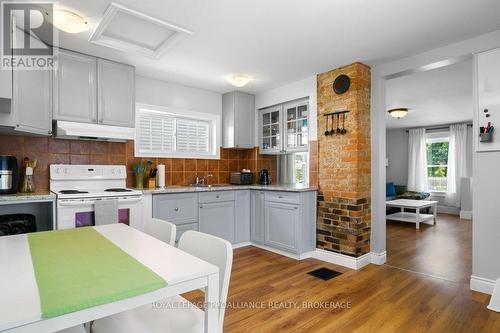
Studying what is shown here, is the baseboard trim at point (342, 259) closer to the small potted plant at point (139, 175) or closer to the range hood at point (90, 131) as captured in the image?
the small potted plant at point (139, 175)

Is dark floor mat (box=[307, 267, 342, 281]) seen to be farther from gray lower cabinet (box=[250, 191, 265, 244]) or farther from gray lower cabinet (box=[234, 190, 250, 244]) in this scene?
gray lower cabinet (box=[234, 190, 250, 244])

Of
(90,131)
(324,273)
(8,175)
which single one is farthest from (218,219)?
(8,175)

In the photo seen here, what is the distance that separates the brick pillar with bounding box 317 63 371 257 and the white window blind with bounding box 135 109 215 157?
72.2 inches

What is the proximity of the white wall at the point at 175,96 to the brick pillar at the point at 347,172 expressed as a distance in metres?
1.74

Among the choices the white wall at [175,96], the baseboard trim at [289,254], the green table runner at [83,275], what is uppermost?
the white wall at [175,96]

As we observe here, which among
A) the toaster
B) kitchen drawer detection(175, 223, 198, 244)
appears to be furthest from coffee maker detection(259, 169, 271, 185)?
kitchen drawer detection(175, 223, 198, 244)

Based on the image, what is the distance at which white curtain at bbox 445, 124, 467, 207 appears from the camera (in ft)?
22.4

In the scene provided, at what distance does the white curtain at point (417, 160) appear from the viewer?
297 inches

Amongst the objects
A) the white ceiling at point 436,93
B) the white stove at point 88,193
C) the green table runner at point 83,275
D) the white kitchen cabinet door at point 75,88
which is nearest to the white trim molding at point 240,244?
the white stove at point 88,193

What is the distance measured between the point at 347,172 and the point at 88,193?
2.74 meters

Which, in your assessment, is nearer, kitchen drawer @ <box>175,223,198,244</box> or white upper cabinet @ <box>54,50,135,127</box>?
white upper cabinet @ <box>54,50,135,127</box>

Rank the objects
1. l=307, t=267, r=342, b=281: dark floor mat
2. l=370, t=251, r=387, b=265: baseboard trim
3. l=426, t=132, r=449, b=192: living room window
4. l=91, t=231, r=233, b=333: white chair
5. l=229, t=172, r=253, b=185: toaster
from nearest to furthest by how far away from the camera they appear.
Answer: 1. l=91, t=231, r=233, b=333: white chair
2. l=307, t=267, r=342, b=281: dark floor mat
3. l=370, t=251, r=387, b=265: baseboard trim
4. l=229, t=172, r=253, b=185: toaster
5. l=426, t=132, r=449, b=192: living room window

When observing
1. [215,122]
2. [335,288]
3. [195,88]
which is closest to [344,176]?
[335,288]

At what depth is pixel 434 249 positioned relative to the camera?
3.86 meters
